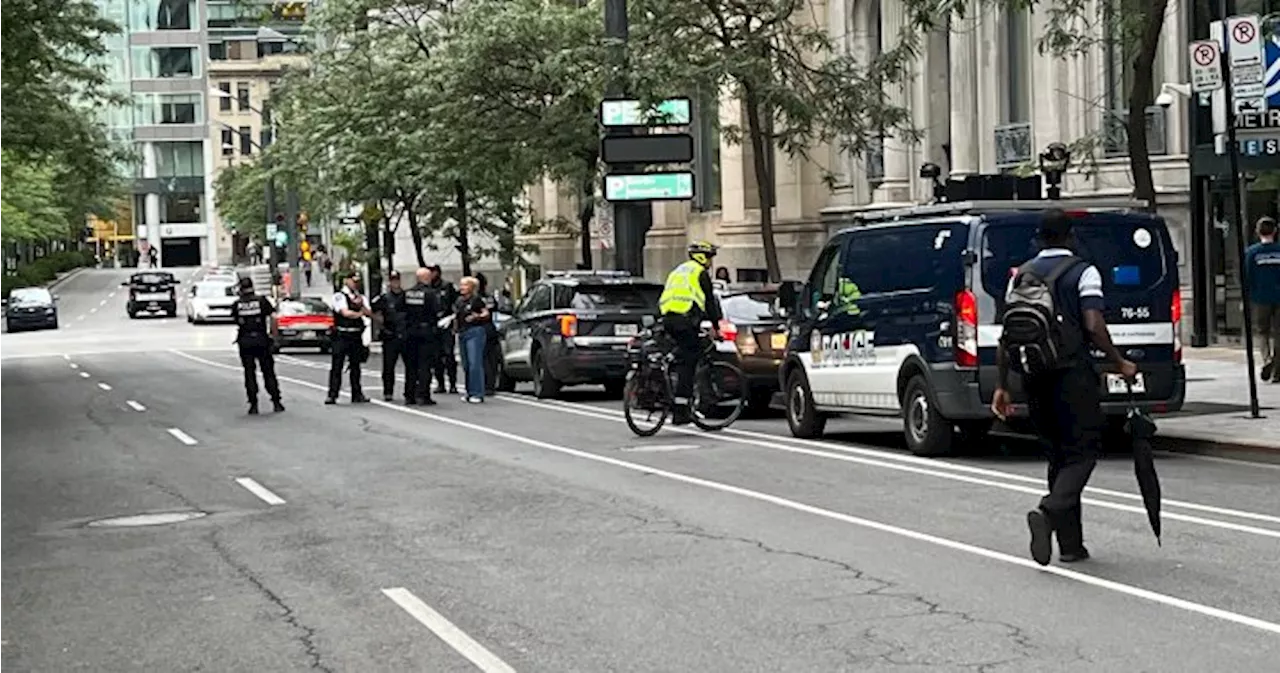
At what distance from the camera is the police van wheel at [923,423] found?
16.7 meters

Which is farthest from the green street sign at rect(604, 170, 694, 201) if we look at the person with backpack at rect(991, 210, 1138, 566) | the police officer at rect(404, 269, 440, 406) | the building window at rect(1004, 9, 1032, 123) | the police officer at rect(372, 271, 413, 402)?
the person with backpack at rect(991, 210, 1138, 566)

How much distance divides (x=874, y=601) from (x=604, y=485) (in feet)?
19.0

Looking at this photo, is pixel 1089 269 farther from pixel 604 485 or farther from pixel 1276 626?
pixel 604 485

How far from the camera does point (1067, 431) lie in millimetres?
10422

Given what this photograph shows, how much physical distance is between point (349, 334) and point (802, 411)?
31.6ft

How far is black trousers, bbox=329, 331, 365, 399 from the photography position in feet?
89.2

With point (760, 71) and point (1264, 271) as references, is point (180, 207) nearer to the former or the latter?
point (760, 71)

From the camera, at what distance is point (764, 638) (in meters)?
8.81

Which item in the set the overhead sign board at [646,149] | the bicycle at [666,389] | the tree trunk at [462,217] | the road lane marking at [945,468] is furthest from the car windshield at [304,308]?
the bicycle at [666,389]

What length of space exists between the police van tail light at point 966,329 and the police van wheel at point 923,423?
0.59 metres

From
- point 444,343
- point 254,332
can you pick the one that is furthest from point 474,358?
point 254,332

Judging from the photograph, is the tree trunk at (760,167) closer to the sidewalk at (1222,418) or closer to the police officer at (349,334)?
the police officer at (349,334)

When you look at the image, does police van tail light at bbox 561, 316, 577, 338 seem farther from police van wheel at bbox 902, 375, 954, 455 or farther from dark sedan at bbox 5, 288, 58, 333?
dark sedan at bbox 5, 288, 58, 333

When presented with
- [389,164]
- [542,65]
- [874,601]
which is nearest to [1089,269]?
[874,601]
